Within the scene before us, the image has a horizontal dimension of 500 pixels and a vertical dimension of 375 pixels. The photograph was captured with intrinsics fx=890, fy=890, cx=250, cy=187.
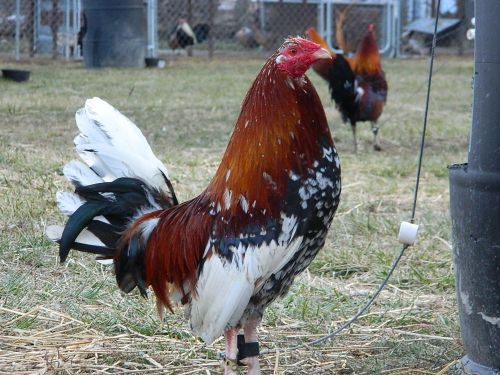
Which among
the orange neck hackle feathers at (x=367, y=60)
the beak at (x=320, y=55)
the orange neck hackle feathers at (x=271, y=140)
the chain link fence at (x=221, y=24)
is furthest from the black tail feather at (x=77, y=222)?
the chain link fence at (x=221, y=24)

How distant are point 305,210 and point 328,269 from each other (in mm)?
1651

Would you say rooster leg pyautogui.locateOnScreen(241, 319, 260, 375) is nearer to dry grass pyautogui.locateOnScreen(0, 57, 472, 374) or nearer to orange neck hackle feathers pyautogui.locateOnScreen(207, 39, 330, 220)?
dry grass pyautogui.locateOnScreen(0, 57, 472, 374)

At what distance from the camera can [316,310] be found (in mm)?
3789

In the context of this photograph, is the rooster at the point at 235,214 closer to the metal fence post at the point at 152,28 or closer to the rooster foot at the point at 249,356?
the rooster foot at the point at 249,356

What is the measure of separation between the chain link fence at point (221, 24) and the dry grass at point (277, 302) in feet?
28.2

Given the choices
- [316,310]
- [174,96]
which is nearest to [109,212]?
[316,310]

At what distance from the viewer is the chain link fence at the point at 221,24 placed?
16625 mm

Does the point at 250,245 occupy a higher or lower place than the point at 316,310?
higher

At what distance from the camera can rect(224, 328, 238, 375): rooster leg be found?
300 cm

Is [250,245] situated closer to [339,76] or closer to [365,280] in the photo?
[365,280]

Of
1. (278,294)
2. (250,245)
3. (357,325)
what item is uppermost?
(250,245)

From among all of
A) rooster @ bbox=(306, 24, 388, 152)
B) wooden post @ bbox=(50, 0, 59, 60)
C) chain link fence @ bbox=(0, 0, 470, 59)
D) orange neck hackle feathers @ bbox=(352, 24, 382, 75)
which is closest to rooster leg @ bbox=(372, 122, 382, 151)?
rooster @ bbox=(306, 24, 388, 152)

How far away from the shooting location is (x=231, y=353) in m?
3.02

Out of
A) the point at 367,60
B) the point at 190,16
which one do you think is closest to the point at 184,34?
the point at 190,16
